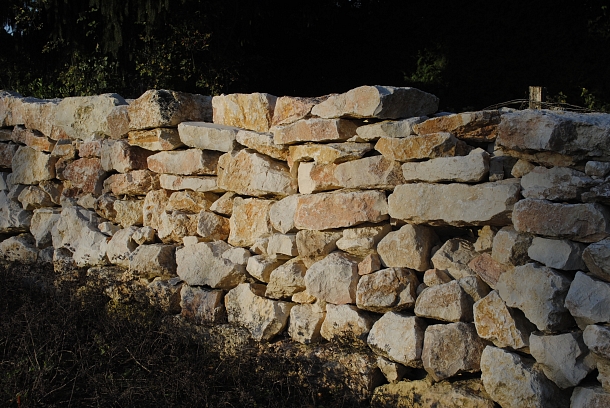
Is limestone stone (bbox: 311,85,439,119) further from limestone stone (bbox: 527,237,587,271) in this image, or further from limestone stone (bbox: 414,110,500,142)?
limestone stone (bbox: 527,237,587,271)

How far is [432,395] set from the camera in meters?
3.46

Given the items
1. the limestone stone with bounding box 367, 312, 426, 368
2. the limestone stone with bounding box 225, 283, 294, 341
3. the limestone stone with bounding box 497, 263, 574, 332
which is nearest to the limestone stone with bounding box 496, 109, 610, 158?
the limestone stone with bounding box 497, 263, 574, 332

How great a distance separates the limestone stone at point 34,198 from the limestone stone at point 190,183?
5.08 ft

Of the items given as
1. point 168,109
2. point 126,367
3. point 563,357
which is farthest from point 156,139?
A: point 563,357

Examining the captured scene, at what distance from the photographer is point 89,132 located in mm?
5617

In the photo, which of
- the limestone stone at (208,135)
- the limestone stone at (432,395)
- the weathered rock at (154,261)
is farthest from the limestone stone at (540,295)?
the weathered rock at (154,261)

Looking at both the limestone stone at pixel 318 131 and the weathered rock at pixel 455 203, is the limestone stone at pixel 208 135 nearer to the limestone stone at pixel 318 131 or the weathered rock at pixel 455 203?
the limestone stone at pixel 318 131

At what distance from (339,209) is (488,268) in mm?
965

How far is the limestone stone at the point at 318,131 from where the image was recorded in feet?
13.1

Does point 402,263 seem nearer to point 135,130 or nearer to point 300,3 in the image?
point 135,130

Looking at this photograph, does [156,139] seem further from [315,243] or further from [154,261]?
[315,243]

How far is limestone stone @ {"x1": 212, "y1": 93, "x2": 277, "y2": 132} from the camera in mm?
4559

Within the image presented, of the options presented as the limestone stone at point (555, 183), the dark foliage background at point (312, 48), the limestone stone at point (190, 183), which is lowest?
the limestone stone at point (190, 183)

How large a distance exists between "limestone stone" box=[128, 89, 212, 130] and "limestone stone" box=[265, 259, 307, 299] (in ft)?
4.84
